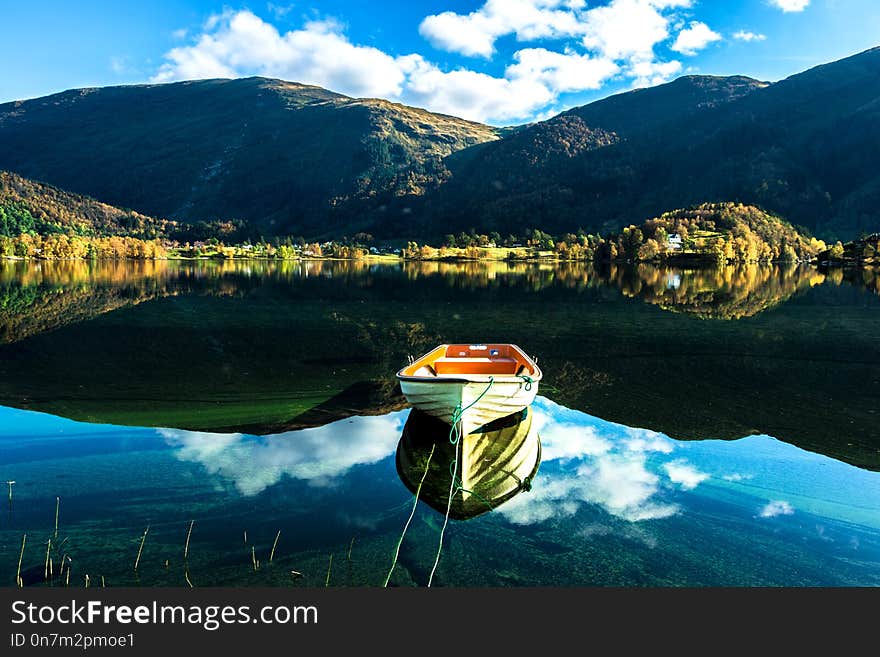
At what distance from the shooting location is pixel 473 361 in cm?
2031

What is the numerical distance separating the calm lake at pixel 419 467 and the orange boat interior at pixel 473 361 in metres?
1.70

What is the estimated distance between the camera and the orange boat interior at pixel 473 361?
1880 cm

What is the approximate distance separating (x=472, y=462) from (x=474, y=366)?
679 centimetres

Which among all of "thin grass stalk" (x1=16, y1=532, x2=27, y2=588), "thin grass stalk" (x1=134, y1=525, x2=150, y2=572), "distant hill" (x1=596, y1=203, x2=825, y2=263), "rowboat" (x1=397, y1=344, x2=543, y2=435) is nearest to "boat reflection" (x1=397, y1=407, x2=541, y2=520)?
"rowboat" (x1=397, y1=344, x2=543, y2=435)

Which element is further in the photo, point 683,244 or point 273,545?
point 683,244

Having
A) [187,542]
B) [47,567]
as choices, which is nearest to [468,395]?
[187,542]

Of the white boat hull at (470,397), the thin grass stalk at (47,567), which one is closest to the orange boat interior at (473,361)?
the white boat hull at (470,397)

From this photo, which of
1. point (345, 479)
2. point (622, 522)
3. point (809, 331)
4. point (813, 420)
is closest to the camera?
point (622, 522)

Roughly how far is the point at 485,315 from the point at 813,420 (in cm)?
3022

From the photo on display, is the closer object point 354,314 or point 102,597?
point 102,597

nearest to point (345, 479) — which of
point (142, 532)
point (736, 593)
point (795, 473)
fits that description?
point (142, 532)

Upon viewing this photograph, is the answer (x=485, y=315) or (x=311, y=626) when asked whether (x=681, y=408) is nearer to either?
(x=311, y=626)

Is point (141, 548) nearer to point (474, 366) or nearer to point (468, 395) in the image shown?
point (468, 395)

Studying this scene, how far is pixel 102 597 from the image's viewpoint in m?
8.53
